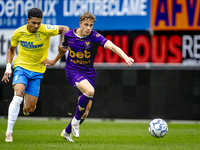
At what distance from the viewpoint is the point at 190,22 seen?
11.1m

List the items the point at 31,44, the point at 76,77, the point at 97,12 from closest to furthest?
the point at 76,77
the point at 31,44
the point at 97,12

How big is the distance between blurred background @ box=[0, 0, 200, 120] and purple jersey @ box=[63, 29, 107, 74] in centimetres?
453

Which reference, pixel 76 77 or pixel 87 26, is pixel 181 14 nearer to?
pixel 87 26

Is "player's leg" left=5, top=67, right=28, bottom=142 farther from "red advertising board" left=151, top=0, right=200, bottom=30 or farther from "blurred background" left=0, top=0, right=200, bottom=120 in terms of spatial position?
"red advertising board" left=151, top=0, right=200, bottom=30

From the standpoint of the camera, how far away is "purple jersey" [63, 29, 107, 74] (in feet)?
21.5

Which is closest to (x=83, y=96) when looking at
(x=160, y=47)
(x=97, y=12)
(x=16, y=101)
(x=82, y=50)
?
(x=82, y=50)

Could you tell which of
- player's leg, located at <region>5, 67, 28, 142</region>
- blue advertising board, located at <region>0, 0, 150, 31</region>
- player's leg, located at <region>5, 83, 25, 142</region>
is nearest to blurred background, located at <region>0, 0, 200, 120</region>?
blue advertising board, located at <region>0, 0, 150, 31</region>

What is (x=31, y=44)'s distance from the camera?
22.8 ft

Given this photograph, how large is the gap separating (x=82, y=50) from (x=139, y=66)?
15.7ft

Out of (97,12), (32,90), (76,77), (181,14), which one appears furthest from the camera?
(97,12)

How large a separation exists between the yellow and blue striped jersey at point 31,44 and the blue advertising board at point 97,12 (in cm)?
439

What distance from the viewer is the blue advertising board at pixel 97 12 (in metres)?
11.4

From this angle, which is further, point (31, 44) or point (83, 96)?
point (31, 44)

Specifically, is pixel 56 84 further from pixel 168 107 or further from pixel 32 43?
pixel 32 43
